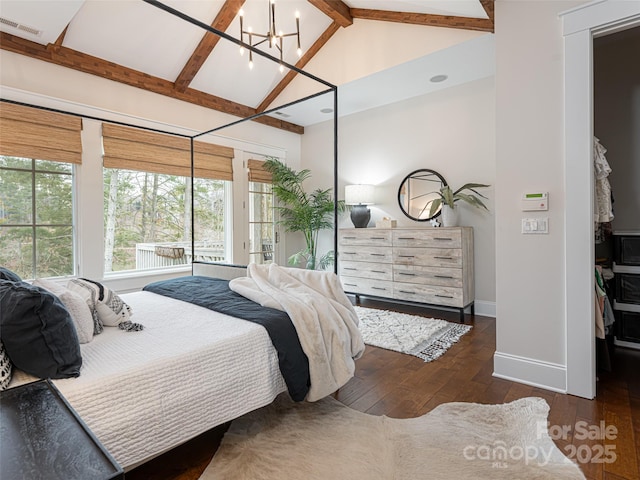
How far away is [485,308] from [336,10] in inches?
157

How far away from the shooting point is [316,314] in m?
1.96

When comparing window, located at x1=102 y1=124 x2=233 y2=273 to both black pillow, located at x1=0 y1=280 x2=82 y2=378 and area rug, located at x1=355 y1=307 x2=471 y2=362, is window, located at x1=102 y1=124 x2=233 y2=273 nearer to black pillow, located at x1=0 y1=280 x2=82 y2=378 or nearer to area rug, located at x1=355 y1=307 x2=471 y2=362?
area rug, located at x1=355 y1=307 x2=471 y2=362

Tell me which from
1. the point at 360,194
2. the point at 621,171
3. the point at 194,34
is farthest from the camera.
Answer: the point at 360,194

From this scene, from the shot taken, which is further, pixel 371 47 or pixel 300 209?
pixel 300 209

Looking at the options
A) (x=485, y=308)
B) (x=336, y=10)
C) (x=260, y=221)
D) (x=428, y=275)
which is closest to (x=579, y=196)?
(x=428, y=275)

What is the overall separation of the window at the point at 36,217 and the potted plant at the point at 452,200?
412cm

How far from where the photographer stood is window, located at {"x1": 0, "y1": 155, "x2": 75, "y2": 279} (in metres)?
3.25

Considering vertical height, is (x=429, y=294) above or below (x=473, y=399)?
above

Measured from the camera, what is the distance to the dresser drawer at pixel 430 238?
3.88m

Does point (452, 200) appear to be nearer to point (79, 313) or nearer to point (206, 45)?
point (206, 45)

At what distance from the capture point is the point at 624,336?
9.53ft

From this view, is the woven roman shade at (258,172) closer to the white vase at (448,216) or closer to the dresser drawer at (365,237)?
the dresser drawer at (365,237)

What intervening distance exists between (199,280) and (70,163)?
2.02 metres

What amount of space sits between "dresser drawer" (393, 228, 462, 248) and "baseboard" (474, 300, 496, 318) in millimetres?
912
